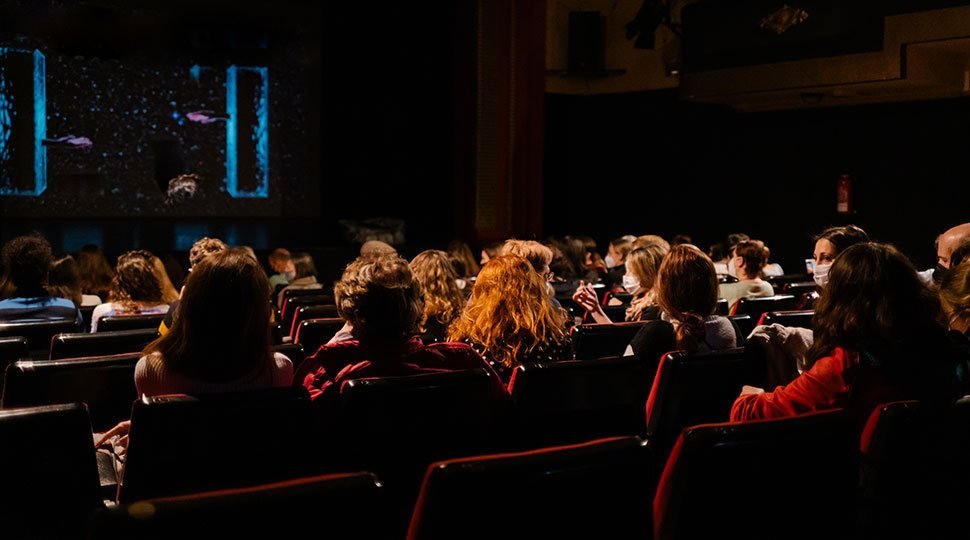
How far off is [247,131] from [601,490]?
1095 centimetres

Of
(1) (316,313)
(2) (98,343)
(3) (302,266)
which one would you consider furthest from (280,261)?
(2) (98,343)

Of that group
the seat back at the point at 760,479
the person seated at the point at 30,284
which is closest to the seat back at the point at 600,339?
the seat back at the point at 760,479

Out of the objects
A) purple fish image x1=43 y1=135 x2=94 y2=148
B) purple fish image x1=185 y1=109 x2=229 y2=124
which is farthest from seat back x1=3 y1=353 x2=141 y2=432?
purple fish image x1=185 y1=109 x2=229 y2=124

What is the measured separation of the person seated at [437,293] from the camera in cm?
373

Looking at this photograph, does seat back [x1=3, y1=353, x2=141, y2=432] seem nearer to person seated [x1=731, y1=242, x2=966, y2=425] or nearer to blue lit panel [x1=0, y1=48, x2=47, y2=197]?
person seated [x1=731, y1=242, x2=966, y2=425]

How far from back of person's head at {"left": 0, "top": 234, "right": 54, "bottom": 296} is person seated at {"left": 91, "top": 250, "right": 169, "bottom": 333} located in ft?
0.92

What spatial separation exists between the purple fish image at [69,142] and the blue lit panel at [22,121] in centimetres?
9

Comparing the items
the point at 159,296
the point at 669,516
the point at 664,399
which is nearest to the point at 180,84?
the point at 159,296

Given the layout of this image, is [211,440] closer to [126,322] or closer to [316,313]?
[126,322]

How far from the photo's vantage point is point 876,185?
10914 mm

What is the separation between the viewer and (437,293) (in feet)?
12.4

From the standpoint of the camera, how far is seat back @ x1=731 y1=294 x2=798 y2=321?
4.36 m

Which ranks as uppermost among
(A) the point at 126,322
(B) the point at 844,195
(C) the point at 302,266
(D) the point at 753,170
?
(D) the point at 753,170

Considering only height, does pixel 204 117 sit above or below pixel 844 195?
above
